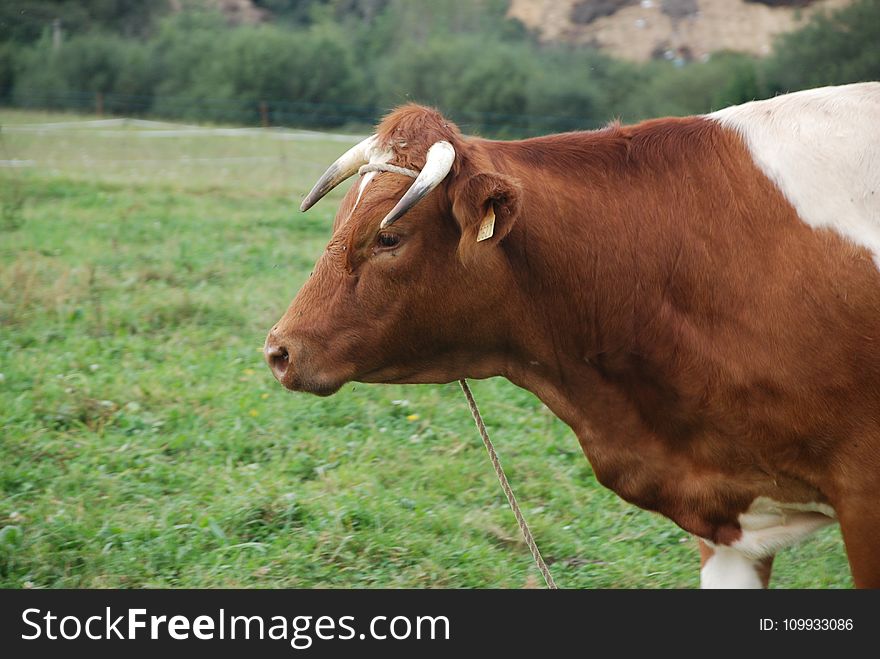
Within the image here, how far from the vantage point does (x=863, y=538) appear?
2852 mm

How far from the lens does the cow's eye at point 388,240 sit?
9.58ft

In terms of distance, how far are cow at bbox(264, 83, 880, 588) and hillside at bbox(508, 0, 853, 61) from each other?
117 ft

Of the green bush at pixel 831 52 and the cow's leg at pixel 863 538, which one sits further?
the green bush at pixel 831 52

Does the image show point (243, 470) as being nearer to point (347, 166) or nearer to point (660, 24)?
point (347, 166)

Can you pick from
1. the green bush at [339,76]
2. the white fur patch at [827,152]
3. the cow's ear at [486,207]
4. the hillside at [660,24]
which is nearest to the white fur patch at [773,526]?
the white fur patch at [827,152]

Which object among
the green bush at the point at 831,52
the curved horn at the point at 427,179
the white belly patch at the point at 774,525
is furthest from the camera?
the green bush at the point at 831,52

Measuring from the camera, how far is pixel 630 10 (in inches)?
1639

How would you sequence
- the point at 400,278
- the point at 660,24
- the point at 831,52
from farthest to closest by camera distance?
the point at 660,24
the point at 831,52
the point at 400,278

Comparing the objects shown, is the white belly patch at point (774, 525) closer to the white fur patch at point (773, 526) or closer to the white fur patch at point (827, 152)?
the white fur patch at point (773, 526)

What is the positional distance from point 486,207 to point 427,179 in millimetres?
181

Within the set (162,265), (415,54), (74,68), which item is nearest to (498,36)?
(415,54)

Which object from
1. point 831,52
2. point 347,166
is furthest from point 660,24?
point 347,166

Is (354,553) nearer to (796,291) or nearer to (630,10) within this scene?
(796,291)

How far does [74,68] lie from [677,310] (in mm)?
29520
